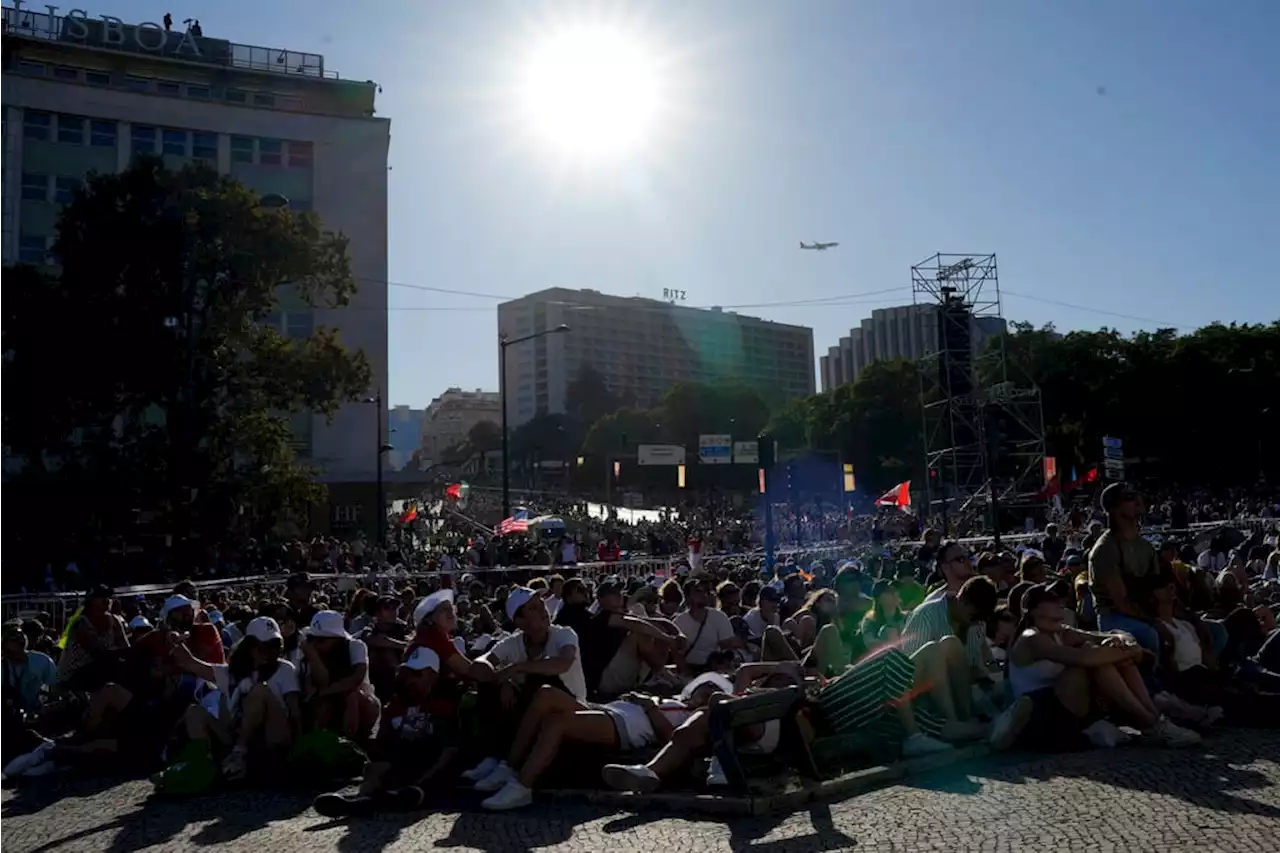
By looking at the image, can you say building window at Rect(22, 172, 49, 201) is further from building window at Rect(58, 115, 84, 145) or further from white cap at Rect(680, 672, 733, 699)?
white cap at Rect(680, 672, 733, 699)

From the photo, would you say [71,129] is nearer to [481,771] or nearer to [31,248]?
[31,248]

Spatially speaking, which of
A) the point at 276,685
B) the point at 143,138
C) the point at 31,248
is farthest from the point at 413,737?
the point at 143,138

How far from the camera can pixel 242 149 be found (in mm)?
49969

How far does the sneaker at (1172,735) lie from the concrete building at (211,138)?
43628mm

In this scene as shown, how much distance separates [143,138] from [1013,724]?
4916cm

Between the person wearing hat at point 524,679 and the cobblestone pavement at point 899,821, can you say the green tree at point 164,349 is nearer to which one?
the cobblestone pavement at point 899,821

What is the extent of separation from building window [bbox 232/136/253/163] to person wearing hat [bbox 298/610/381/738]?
4541 cm

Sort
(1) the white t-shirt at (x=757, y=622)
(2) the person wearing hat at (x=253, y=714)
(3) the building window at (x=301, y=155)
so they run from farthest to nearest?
(3) the building window at (x=301, y=155)
(1) the white t-shirt at (x=757, y=622)
(2) the person wearing hat at (x=253, y=714)

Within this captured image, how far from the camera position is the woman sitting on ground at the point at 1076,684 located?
7258 mm

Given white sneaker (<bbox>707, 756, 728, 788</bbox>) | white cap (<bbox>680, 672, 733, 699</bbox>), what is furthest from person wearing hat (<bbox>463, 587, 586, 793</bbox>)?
white sneaker (<bbox>707, 756, 728, 788</bbox>)

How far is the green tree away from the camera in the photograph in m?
27.2

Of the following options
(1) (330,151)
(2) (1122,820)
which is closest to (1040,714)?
(2) (1122,820)

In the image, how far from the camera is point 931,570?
1745cm

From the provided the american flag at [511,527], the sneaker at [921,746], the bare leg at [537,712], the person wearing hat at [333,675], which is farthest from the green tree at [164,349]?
the sneaker at [921,746]
